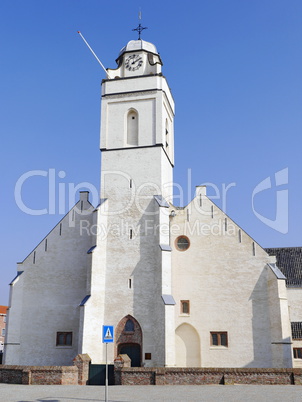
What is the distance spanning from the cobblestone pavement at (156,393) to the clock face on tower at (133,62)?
25048mm

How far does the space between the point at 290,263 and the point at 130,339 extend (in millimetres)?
20108

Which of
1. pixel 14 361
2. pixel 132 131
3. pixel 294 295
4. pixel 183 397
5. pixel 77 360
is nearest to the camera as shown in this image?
pixel 183 397

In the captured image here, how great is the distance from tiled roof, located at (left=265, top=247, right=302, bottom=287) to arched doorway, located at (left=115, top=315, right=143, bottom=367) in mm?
17379

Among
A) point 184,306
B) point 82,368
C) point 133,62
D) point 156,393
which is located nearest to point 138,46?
point 133,62

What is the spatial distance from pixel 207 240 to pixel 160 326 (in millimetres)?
7909

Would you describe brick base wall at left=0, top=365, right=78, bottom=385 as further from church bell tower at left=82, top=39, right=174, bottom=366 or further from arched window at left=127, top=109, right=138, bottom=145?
arched window at left=127, top=109, right=138, bottom=145

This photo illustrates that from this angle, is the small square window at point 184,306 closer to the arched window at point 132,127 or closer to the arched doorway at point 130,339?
the arched doorway at point 130,339

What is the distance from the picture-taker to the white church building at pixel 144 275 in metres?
30.3

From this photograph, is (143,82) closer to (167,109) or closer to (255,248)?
(167,109)

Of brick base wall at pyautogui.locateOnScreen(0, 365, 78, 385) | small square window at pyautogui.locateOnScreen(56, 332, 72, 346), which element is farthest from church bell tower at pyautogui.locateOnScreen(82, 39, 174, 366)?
brick base wall at pyautogui.locateOnScreen(0, 365, 78, 385)

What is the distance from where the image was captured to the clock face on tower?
3688cm

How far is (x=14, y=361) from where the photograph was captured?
107 ft

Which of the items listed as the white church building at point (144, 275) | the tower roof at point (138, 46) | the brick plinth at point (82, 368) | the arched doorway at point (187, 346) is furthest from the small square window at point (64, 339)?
the tower roof at point (138, 46)

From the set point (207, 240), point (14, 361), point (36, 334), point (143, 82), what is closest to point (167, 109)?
point (143, 82)
